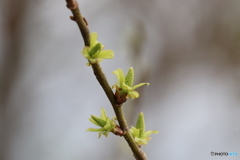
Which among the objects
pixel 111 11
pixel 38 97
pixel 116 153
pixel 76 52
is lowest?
pixel 116 153

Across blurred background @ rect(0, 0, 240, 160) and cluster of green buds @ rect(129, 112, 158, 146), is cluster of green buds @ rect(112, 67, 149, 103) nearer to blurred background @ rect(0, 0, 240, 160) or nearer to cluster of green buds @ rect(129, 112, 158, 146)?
cluster of green buds @ rect(129, 112, 158, 146)

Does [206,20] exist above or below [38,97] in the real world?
above

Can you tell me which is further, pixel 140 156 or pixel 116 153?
pixel 116 153

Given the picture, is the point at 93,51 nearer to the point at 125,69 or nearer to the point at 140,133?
the point at 140,133

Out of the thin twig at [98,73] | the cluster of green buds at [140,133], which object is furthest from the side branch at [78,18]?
the cluster of green buds at [140,133]

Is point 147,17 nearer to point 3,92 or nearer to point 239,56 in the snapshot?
point 239,56

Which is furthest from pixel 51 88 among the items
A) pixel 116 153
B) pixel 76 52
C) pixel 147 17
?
pixel 147 17

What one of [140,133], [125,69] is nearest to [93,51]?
[140,133]

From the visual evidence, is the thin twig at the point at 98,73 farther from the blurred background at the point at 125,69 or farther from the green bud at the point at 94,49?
the blurred background at the point at 125,69
